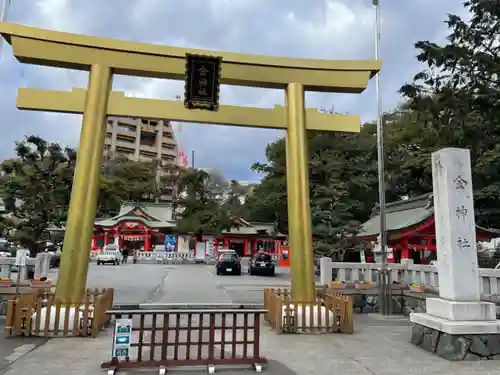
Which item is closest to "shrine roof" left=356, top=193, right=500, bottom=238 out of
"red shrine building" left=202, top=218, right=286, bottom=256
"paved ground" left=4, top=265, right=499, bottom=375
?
"paved ground" left=4, top=265, right=499, bottom=375

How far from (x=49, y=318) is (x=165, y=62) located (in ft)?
19.0

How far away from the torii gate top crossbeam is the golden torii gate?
0.02 metres

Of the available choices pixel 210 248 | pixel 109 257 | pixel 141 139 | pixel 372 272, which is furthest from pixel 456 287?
pixel 141 139

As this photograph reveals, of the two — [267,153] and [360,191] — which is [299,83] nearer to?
[360,191]

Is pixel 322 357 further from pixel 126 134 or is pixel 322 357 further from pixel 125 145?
pixel 126 134

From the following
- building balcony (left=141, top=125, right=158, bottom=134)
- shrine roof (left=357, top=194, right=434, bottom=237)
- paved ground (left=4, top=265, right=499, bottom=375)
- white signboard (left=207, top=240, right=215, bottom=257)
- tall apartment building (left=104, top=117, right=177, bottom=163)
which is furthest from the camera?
building balcony (left=141, top=125, right=158, bottom=134)

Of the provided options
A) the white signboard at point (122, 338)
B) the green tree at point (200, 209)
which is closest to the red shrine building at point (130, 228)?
the green tree at point (200, 209)

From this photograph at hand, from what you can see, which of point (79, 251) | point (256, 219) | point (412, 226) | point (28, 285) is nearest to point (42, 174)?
point (28, 285)

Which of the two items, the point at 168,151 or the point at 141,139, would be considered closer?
the point at 141,139

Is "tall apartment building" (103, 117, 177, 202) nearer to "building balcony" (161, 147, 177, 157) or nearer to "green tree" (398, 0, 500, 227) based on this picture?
"building balcony" (161, 147, 177, 157)

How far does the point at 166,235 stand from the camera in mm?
42312

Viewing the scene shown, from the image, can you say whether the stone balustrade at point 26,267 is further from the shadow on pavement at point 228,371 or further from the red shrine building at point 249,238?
the red shrine building at point 249,238

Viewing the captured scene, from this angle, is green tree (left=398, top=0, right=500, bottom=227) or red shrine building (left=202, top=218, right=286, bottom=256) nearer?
green tree (left=398, top=0, right=500, bottom=227)

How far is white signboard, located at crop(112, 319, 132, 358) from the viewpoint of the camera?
5535 millimetres
